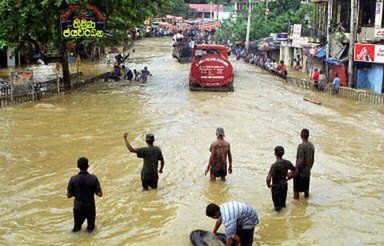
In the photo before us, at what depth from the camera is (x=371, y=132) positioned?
18391mm

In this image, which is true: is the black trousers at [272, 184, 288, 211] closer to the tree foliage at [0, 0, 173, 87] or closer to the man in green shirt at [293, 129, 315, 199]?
the man in green shirt at [293, 129, 315, 199]

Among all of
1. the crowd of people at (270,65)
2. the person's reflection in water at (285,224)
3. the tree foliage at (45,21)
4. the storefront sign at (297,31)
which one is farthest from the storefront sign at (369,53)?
the person's reflection in water at (285,224)

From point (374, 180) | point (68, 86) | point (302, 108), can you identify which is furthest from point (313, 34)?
point (374, 180)

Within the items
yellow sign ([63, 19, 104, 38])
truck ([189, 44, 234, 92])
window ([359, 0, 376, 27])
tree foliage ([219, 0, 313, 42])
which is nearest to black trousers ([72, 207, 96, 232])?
yellow sign ([63, 19, 104, 38])

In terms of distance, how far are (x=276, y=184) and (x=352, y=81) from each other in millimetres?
20790

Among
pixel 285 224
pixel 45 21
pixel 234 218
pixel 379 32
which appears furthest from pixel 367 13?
pixel 234 218

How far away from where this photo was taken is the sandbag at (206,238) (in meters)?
7.82

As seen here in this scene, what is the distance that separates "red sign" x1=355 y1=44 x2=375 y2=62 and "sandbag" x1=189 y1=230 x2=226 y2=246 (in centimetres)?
2123

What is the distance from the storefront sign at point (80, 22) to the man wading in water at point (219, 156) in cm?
1308

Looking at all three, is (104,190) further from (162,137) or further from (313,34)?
(313,34)

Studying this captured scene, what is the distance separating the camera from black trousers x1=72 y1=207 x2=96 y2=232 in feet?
27.7

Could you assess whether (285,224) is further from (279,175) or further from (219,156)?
(219,156)

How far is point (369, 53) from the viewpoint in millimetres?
26953

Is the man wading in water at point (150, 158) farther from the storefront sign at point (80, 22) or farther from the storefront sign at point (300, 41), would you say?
the storefront sign at point (300, 41)
